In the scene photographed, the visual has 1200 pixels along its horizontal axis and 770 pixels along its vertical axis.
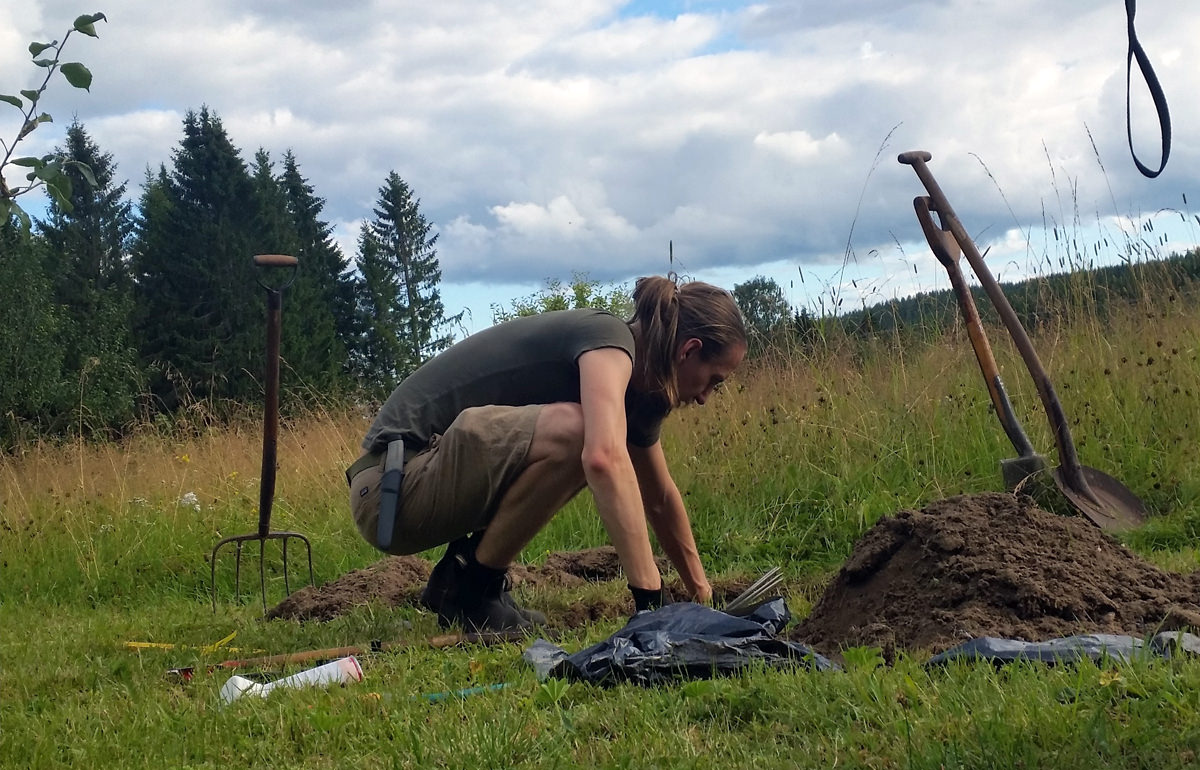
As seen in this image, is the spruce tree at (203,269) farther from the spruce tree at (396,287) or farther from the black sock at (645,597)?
the black sock at (645,597)

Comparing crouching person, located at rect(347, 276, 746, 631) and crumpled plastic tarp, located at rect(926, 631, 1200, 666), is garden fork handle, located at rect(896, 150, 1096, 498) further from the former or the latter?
crumpled plastic tarp, located at rect(926, 631, 1200, 666)

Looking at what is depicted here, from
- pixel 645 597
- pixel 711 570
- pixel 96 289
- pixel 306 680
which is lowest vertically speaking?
pixel 711 570

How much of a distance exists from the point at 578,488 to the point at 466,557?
546mm

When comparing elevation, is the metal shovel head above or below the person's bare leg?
below

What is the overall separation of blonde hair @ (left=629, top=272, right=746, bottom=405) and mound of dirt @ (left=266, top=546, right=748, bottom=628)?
3.22 ft

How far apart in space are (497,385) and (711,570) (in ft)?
6.16

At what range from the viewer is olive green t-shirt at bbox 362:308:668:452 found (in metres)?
3.71

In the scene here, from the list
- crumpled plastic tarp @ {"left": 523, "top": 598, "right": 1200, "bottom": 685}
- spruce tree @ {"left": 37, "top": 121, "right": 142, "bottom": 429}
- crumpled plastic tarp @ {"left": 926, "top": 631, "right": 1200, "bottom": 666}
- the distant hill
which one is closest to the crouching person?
crumpled plastic tarp @ {"left": 523, "top": 598, "right": 1200, "bottom": 685}

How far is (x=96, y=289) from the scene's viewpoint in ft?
118

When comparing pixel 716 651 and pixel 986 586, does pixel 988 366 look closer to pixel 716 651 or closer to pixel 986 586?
pixel 986 586

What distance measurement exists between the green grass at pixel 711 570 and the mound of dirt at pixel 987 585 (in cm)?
48

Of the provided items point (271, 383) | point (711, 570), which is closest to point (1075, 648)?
point (711, 570)

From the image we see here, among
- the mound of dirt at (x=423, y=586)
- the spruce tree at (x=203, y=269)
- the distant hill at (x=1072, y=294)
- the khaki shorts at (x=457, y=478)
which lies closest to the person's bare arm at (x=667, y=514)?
the mound of dirt at (x=423, y=586)

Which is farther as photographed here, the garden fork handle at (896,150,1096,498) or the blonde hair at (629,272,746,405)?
the garden fork handle at (896,150,1096,498)
